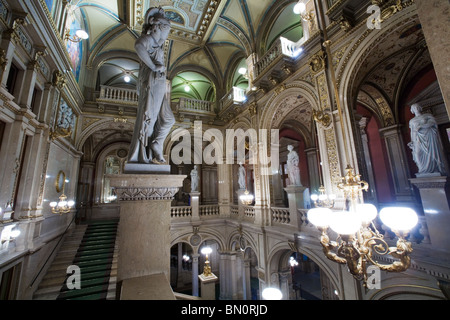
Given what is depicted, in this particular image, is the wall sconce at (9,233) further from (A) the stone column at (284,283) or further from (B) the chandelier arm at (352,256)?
(A) the stone column at (284,283)

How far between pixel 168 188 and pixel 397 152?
8196 millimetres

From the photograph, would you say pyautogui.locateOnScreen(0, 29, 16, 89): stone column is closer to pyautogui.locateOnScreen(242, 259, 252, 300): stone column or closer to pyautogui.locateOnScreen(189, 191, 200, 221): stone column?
pyautogui.locateOnScreen(189, 191, 200, 221): stone column

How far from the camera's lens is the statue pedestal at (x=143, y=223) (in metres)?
1.92

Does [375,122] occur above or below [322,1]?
below

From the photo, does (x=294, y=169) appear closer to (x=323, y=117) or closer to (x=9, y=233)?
(x=323, y=117)

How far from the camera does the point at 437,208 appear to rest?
11.5 feet

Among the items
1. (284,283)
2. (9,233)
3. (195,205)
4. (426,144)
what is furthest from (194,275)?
(426,144)

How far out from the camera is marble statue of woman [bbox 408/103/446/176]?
3.92 metres

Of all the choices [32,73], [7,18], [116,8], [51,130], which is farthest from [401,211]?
[116,8]

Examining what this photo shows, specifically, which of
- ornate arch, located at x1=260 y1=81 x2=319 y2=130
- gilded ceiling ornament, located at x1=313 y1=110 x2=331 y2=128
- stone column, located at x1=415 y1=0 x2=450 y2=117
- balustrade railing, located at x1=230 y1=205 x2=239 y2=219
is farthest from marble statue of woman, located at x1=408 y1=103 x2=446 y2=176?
balustrade railing, located at x1=230 y1=205 x2=239 y2=219

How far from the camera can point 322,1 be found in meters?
5.88

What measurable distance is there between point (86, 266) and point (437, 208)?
8.96 m

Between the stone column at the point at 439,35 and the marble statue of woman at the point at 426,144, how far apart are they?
3.12 m
